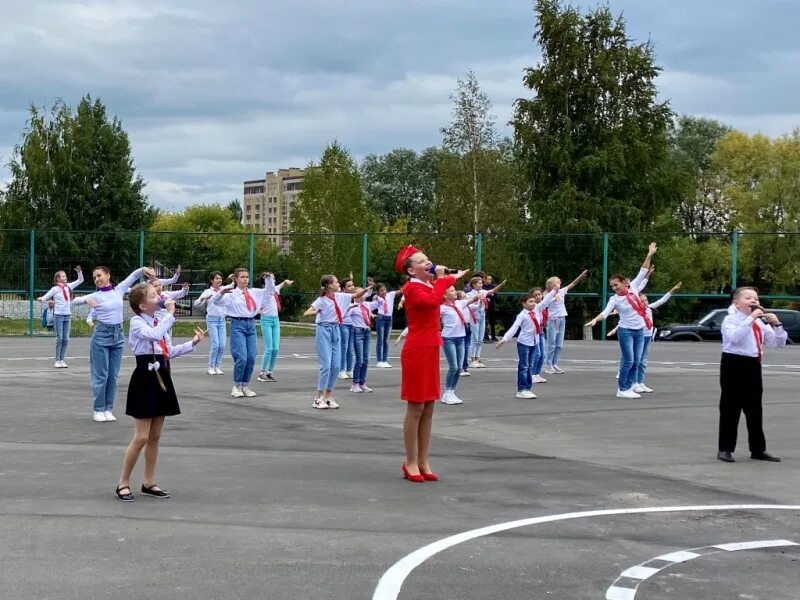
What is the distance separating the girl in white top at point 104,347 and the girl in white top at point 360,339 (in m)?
4.33

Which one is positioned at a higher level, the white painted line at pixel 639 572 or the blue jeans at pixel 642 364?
the blue jeans at pixel 642 364

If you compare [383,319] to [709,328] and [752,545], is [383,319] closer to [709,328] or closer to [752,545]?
[709,328]

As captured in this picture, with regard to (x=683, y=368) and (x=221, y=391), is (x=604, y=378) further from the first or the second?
(x=221, y=391)

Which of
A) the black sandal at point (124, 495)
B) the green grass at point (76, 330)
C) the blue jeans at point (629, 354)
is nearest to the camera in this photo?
the black sandal at point (124, 495)

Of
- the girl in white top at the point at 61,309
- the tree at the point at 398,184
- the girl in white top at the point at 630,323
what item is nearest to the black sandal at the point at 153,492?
the girl in white top at the point at 630,323

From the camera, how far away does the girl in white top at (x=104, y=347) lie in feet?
44.9

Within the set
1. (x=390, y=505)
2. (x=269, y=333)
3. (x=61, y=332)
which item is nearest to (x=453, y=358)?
(x=269, y=333)

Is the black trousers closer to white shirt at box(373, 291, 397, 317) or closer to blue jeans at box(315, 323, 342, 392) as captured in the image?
blue jeans at box(315, 323, 342, 392)

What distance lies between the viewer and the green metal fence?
34.0 meters

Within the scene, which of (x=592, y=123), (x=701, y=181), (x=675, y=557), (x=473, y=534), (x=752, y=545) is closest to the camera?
(x=675, y=557)

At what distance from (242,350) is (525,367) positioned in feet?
14.4

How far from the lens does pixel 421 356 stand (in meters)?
9.73

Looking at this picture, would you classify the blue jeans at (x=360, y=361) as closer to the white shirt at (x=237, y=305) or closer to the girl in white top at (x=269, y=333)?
the white shirt at (x=237, y=305)

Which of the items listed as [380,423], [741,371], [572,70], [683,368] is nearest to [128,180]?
[572,70]
